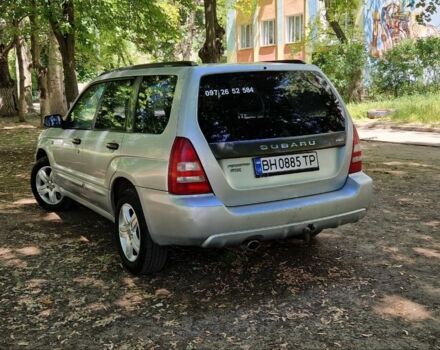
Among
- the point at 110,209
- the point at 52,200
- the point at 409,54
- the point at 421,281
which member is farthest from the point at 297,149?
the point at 409,54

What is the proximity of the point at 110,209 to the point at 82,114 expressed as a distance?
132cm

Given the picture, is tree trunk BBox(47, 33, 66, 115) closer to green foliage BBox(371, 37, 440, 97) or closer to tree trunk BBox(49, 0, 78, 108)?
tree trunk BBox(49, 0, 78, 108)

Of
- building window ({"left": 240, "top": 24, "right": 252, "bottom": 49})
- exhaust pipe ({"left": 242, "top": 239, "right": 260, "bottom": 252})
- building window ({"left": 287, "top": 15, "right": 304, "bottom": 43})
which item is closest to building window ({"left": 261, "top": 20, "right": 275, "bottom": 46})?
building window ({"left": 240, "top": 24, "right": 252, "bottom": 49})

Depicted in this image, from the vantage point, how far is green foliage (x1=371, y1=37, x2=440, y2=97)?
902 inches

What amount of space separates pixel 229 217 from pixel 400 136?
1260cm

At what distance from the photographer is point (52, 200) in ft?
21.8

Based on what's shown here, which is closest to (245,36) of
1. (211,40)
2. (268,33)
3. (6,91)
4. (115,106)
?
(268,33)

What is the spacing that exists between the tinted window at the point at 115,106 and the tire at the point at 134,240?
686 millimetres

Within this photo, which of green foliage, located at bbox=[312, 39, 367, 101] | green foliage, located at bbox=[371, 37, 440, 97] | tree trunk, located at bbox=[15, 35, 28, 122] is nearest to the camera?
tree trunk, located at bbox=[15, 35, 28, 122]

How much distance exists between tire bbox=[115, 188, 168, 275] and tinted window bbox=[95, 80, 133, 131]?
69 centimetres

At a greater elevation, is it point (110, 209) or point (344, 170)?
point (344, 170)

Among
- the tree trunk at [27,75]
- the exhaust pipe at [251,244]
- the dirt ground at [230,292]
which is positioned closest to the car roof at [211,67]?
the exhaust pipe at [251,244]

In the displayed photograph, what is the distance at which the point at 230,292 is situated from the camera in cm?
406

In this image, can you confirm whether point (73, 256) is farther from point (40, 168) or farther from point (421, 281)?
point (421, 281)
